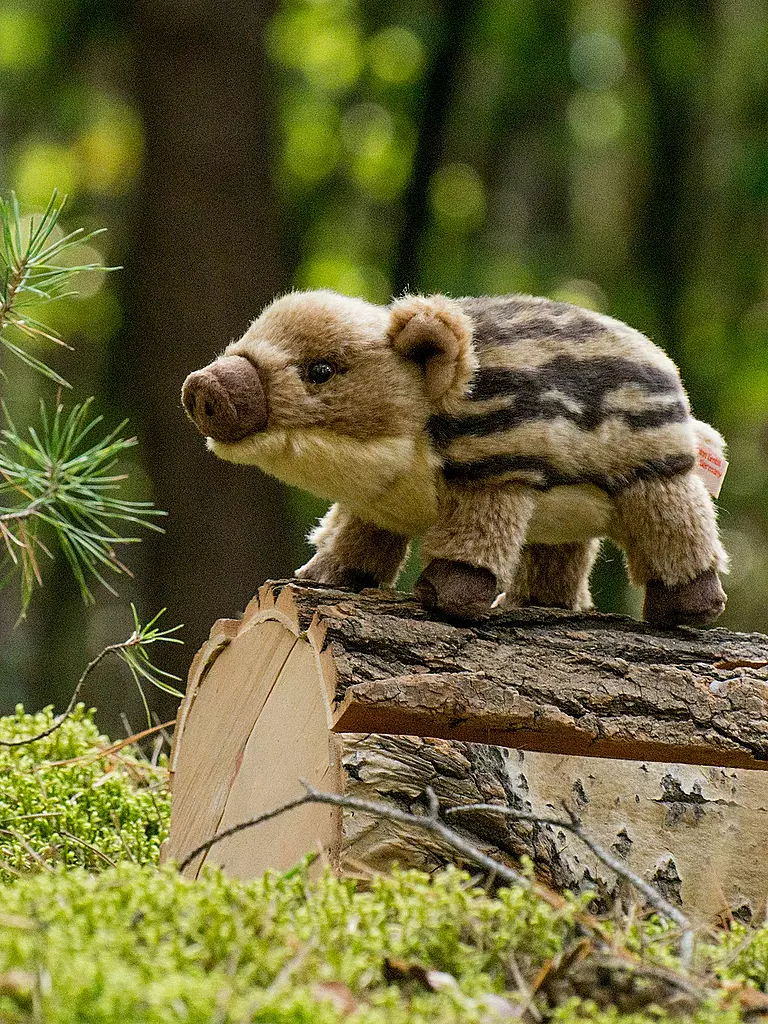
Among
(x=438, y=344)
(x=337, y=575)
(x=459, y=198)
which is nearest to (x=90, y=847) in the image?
(x=337, y=575)

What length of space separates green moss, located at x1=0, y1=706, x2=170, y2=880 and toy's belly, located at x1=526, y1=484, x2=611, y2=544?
3.45ft

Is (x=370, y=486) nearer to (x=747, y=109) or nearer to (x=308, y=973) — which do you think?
(x=308, y=973)

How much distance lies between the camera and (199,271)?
15.8 feet

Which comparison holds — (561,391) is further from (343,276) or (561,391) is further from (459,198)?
(459,198)

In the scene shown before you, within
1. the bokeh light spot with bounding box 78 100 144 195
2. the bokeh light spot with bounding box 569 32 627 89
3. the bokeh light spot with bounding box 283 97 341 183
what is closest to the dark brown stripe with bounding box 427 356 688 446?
the bokeh light spot with bounding box 569 32 627 89

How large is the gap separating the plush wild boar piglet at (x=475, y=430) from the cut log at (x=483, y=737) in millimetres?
136

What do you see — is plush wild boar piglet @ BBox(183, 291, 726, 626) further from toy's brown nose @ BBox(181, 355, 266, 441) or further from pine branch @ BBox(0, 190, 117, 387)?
pine branch @ BBox(0, 190, 117, 387)

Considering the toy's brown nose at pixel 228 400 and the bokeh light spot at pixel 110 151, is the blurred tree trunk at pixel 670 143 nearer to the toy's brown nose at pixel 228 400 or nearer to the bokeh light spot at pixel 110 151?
the bokeh light spot at pixel 110 151

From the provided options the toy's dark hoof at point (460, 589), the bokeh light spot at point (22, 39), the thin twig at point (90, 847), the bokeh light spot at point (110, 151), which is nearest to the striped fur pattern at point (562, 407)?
the toy's dark hoof at point (460, 589)

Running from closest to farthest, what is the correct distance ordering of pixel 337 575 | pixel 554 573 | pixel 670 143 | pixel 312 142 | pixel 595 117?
pixel 337 575, pixel 554 573, pixel 670 143, pixel 595 117, pixel 312 142

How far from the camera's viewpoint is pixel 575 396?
2186 mm

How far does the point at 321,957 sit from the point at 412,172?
5.09m

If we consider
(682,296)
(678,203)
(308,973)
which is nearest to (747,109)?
(678,203)

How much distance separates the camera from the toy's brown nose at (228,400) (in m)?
2.05
